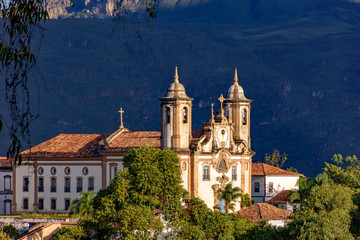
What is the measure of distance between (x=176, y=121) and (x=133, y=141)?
623cm

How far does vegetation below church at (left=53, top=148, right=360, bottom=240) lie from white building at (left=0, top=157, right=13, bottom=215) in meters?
56.0

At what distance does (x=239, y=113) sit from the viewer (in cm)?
11762

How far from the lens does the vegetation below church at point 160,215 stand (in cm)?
5772

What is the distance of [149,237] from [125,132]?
5698 cm

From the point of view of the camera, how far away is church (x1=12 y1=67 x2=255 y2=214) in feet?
350

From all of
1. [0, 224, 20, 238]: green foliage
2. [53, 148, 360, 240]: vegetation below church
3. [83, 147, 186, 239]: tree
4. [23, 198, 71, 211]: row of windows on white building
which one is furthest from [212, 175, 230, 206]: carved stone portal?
[83, 147, 186, 239]: tree

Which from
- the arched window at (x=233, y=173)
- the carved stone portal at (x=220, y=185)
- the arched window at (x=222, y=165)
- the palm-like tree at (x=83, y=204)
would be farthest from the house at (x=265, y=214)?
the arched window at (x=233, y=173)

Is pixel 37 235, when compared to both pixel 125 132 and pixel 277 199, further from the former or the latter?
pixel 277 199

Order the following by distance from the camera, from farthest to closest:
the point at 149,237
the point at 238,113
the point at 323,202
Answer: the point at 238,113
the point at 323,202
the point at 149,237

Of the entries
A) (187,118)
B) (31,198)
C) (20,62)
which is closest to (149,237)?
(20,62)

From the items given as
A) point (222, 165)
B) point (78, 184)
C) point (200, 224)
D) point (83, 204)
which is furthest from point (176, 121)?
point (200, 224)

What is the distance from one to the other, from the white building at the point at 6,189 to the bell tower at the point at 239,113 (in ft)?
94.4

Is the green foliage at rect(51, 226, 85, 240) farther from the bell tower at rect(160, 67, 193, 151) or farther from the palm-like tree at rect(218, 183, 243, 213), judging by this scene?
the palm-like tree at rect(218, 183, 243, 213)

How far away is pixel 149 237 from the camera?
57.3 meters
